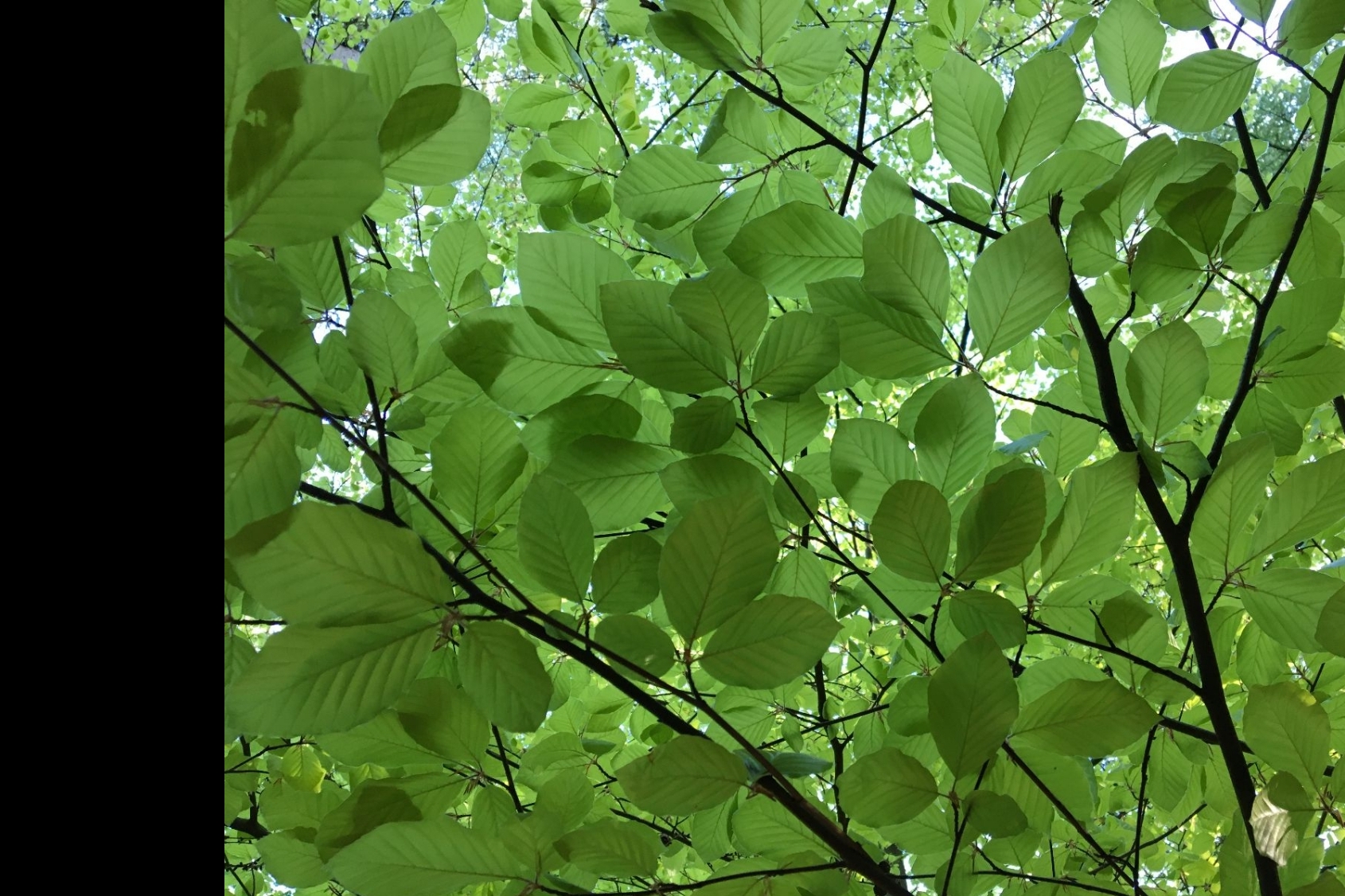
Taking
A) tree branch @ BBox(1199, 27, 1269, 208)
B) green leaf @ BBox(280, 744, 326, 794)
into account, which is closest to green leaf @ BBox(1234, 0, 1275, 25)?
tree branch @ BBox(1199, 27, 1269, 208)

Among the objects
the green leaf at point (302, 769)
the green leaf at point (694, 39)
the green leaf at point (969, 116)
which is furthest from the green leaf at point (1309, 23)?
the green leaf at point (302, 769)

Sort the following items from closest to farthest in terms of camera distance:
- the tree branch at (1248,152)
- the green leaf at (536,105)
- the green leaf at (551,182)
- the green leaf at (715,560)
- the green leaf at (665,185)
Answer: the green leaf at (715,560), the green leaf at (665,185), the tree branch at (1248,152), the green leaf at (551,182), the green leaf at (536,105)

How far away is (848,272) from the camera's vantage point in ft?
2.10

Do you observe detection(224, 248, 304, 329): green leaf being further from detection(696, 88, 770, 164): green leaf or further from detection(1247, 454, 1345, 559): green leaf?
detection(1247, 454, 1345, 559): green leaf

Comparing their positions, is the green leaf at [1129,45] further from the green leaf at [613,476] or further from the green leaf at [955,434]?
the green leaf at [613,476]

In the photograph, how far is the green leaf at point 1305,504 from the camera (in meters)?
0.61

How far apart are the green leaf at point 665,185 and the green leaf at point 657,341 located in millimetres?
236

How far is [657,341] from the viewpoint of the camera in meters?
0.55

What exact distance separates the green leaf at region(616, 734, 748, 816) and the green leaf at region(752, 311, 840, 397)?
247 millimetres

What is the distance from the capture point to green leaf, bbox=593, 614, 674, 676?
500 millimetres
